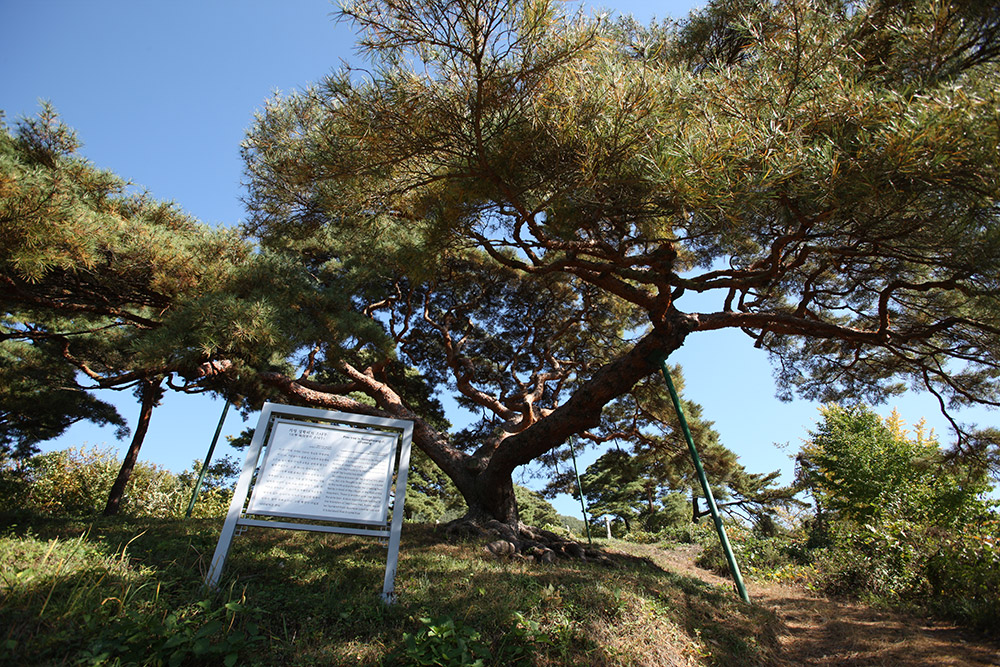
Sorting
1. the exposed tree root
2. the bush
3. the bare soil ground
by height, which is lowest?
the bare soil ground

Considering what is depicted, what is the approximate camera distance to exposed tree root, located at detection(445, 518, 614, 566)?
15.6 feet

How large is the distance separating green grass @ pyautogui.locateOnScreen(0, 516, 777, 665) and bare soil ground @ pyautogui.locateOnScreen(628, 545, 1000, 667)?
35 cm

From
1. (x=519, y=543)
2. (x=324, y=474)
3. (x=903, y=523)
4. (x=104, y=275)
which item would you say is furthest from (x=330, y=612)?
(x=903, y=523)

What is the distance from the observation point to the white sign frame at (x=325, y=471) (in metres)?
2.86

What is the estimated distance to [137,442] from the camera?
23.6ft

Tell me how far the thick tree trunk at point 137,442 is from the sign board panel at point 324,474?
4915 millimetres

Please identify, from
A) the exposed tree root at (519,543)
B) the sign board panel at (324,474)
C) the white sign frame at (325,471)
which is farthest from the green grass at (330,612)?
the exposed tree root at (519,543)

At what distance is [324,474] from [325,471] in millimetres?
20

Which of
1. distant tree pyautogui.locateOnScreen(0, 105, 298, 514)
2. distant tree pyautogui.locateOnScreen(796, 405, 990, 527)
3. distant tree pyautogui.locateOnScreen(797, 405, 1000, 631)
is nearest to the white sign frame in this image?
distant tree pyautogui.locateOnScreen(0, 105, 298, 514)

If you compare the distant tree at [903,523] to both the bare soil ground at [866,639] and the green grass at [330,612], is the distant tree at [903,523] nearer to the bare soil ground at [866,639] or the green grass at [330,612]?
the bare soil ground at [866,639]

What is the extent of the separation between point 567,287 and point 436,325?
6.68ft

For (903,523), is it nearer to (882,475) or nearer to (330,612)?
(882,475)

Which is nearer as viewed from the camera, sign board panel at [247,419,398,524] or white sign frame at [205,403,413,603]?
white sign frame at [205,403,413,603]

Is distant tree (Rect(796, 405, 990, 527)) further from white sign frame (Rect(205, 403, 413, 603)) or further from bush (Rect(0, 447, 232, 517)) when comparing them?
bush (Rect(0, 447, 232, 517))
